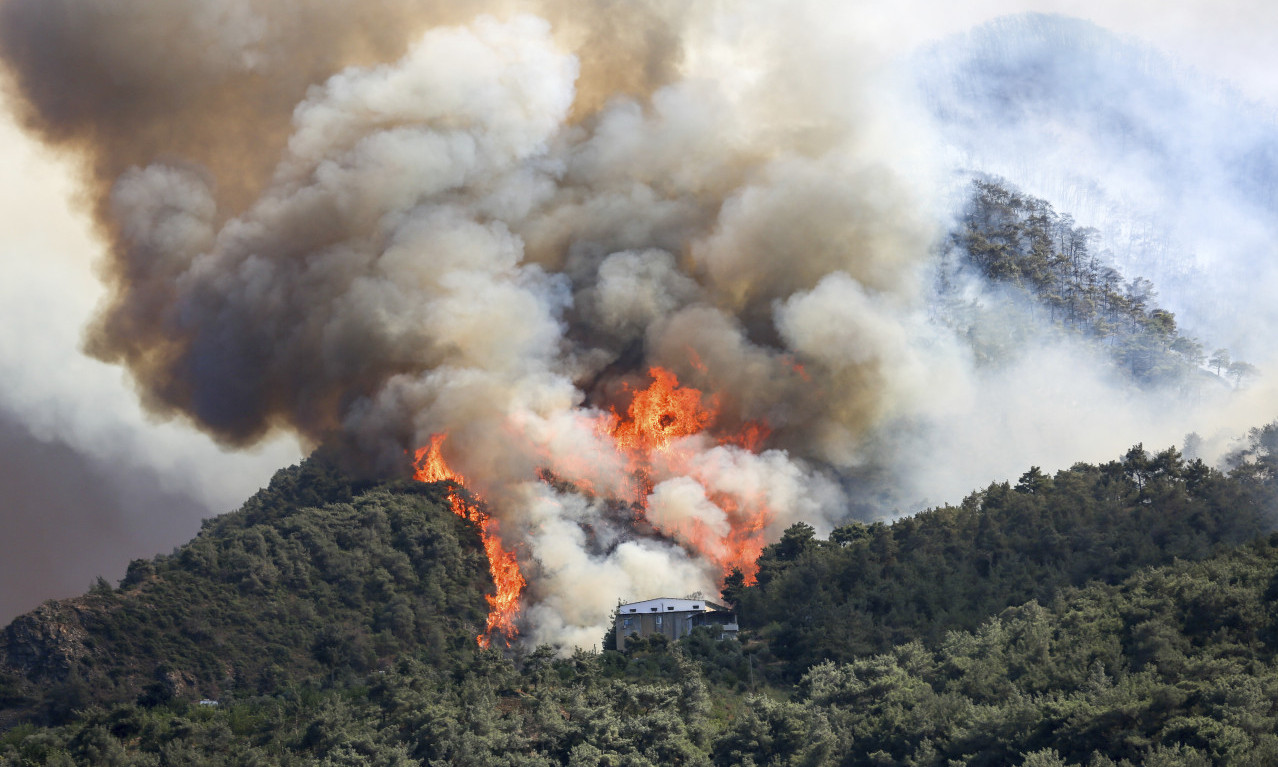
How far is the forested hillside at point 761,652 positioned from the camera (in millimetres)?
39938

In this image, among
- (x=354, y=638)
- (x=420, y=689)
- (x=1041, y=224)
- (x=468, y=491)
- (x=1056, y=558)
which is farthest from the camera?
(x=1041, y=224)

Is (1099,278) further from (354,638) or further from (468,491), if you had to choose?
(354,638)

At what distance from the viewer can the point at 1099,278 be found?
10388 centimetres

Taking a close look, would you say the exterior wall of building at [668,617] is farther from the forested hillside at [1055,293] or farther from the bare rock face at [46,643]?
the forested hillside at [1055,293]

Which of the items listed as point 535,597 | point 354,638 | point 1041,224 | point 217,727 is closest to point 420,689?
point 217,727

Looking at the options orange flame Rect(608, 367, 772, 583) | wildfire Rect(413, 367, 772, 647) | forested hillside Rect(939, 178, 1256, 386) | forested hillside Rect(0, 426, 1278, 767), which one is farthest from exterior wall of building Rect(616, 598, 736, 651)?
forested hillside Rect(939, 178, 1256, 386)

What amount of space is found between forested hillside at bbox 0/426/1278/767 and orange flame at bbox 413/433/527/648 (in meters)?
1.01

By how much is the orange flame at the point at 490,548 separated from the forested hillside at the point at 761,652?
1.01 meters

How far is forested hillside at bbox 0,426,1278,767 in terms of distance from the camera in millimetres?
39938

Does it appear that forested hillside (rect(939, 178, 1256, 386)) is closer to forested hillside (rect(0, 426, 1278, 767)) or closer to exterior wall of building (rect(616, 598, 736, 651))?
forested hillside (rect(0, 426, 1278, 767))

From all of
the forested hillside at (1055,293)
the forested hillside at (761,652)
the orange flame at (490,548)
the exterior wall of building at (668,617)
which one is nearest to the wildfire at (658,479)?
the orange flame at (490,548)

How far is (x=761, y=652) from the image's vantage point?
58.5 m

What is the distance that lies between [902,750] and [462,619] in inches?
1279

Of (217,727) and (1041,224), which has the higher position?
(1041,224)
